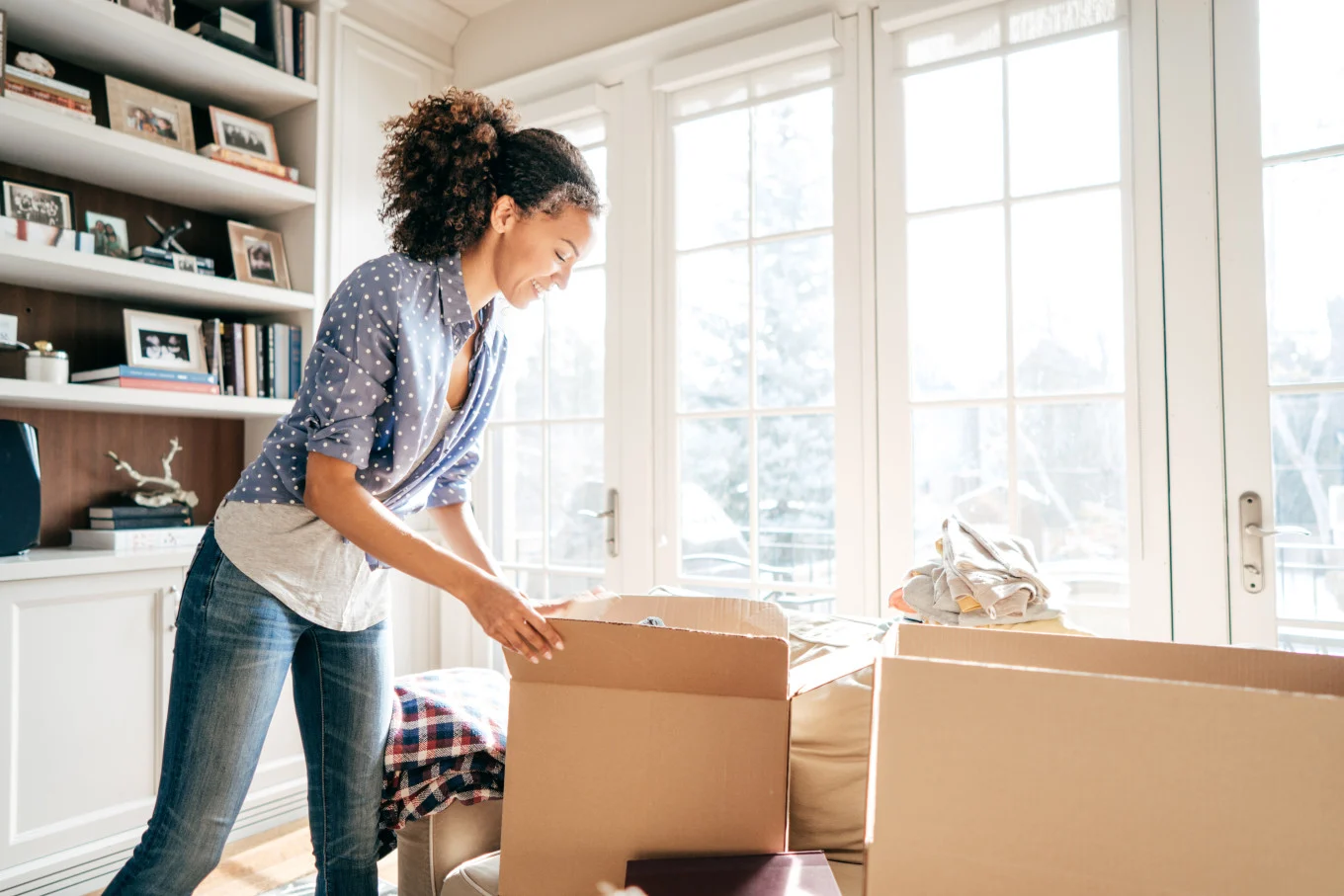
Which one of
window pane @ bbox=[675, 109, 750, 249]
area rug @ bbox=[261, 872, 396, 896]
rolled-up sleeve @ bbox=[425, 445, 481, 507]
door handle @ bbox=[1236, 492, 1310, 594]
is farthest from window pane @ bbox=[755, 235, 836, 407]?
area rug @ bbox=[261, 872, 396, 896]

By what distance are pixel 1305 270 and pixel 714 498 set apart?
154 cm

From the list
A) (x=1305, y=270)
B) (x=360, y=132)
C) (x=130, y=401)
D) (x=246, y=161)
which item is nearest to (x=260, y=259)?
(x=246, y=161)

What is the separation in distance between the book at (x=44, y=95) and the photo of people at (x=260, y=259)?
→ 57 cm

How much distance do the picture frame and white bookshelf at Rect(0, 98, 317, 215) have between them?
0.11 meters

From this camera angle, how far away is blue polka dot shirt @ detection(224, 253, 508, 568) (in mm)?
1091

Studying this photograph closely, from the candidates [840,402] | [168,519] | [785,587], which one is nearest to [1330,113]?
[840,402]

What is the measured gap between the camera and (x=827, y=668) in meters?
1.09

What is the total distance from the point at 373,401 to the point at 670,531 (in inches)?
63.7

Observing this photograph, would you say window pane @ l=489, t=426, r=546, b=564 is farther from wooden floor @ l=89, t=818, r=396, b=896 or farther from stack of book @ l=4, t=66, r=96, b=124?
stack of book @ l=4, t=66, r=96, b=124

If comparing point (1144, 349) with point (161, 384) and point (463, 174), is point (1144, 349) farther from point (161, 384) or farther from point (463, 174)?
point (161, 384)

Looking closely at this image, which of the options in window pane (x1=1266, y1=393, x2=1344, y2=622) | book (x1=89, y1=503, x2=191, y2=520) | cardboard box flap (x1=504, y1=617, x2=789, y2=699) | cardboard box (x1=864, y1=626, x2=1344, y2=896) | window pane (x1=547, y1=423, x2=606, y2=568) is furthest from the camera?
window pane (x1=547, y1=423, x2=606, y2=568)

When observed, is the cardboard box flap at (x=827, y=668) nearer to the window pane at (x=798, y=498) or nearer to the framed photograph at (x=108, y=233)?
the window pane at (x=798, y=498)

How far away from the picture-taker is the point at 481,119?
1273 mm

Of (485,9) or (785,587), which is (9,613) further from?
(485,9)
